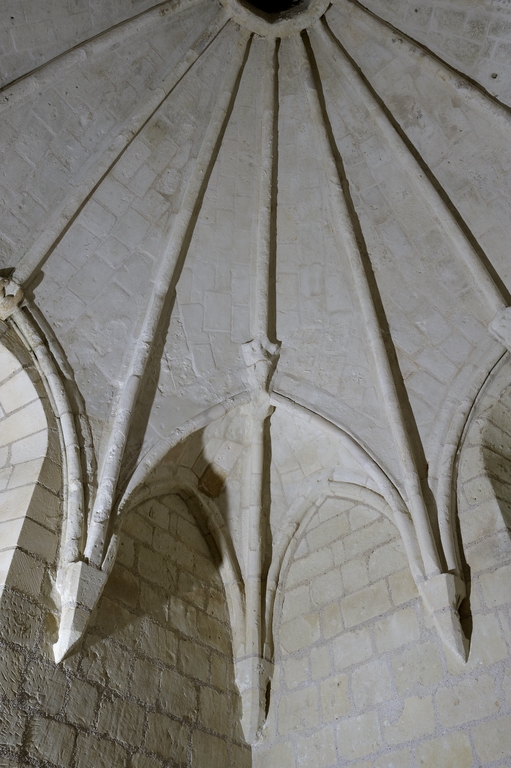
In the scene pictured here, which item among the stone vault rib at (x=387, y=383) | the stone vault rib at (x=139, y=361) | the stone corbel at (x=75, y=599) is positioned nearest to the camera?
the stone corbel at (x=75, y=599)

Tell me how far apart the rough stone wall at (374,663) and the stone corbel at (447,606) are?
8 cm

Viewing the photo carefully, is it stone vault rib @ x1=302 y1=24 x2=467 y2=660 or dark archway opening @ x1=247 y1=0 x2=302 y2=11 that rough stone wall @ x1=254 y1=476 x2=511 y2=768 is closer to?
stone vault rib @ x1=302 y1=24 x2=467 y2=660

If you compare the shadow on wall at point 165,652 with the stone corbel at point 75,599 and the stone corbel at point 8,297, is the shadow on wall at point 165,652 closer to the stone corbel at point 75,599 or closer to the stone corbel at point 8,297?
the stone corbel at point 75,599

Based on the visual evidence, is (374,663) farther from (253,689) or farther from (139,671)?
(139,671)

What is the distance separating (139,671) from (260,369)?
2.39m

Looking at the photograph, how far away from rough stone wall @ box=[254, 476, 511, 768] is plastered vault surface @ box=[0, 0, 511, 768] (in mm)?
18

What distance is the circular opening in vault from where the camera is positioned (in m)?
5.41

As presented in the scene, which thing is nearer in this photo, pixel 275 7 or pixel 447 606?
pixel 447 606

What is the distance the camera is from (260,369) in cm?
508

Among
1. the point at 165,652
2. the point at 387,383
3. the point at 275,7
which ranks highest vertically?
the point at 275,7

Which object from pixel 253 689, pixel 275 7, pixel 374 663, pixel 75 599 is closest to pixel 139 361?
pixel 75 599

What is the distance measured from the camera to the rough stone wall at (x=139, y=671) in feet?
10.9

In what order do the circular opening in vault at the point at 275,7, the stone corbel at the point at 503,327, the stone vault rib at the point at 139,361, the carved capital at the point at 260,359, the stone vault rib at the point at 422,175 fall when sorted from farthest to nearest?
1. the circular opening in vault at the point at 275,7
2. the carved capital at the point at 260,359
3. the stone vault rib at the point at 422,175
4. the stone corbel at the point at 503,327
5. the stone vault rib at the point at 139,361

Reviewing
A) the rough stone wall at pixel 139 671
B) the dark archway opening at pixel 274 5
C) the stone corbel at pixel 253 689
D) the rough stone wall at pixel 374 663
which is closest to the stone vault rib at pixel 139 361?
the rough stone wall at pixel 139 671
